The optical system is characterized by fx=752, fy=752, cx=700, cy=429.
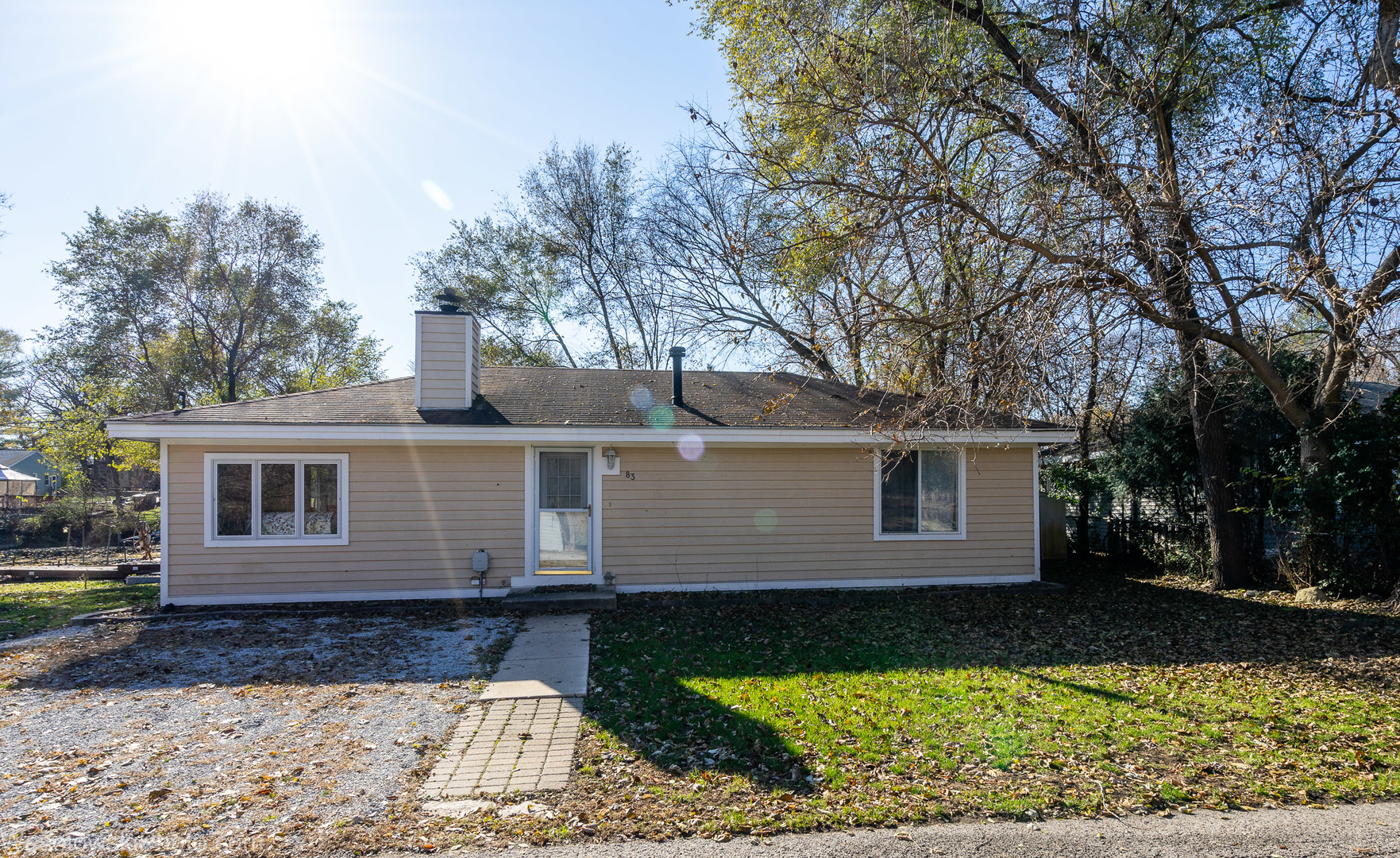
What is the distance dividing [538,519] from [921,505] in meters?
5.54

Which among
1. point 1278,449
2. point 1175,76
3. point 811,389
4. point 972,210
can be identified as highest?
point 1175,76

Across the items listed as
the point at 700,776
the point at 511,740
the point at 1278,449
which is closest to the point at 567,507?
the point at 511,740

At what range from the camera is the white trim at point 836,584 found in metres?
10.5

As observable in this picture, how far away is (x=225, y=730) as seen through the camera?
205 inches

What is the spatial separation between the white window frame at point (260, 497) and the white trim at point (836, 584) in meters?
3.82

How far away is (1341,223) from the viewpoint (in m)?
5.93

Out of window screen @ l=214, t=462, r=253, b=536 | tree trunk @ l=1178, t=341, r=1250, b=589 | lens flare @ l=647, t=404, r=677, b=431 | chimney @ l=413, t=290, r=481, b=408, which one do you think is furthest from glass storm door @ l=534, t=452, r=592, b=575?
tree trunk @ l=1178, t=341, r=1250, b=589

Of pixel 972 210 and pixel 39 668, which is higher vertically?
pixel 972 210

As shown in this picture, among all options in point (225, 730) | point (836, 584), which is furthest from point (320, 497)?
point (836, 584)

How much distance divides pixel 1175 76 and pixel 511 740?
28.0 feet

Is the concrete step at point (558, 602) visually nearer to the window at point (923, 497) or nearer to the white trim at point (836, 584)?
the white trim at point (836, 584)

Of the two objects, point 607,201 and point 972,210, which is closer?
point 972,210

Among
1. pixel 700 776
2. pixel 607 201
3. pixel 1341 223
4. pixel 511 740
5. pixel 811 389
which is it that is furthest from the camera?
pixel 607 201

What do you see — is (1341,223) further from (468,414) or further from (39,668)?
(39,668)
